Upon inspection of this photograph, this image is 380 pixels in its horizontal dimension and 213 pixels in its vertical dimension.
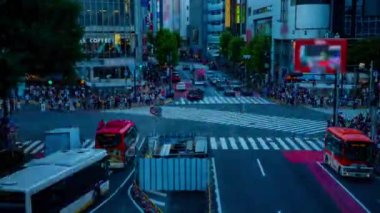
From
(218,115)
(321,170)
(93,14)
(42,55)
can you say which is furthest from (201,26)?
(42,55)

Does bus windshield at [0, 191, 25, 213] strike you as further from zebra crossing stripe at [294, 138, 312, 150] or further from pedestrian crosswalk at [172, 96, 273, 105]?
pedestrian crosswalk at [172, 96, 273, 105]

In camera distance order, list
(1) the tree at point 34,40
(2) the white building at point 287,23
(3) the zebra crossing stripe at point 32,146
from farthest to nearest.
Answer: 1. (2) the white building at point 287,23
2. (3) the zebra crossing stripe at point 32,146
3. (1) the tree at point 34,40

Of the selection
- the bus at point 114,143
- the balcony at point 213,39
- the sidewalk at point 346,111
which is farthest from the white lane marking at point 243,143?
the balcony at point 213,39

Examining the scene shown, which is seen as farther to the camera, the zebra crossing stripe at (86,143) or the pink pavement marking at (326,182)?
the zebra crossing stripe at (86,143)

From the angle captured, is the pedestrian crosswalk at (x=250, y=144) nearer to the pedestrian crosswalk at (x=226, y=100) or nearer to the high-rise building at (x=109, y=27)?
the pedestrian crosswalk at (x=226, y=100)

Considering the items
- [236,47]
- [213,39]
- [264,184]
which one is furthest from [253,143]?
[213,39]

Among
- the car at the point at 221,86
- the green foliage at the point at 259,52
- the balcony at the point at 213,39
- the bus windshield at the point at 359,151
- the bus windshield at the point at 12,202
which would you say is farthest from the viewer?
the balcony at the point at 213,39

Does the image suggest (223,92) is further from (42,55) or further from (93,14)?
(42,55)
